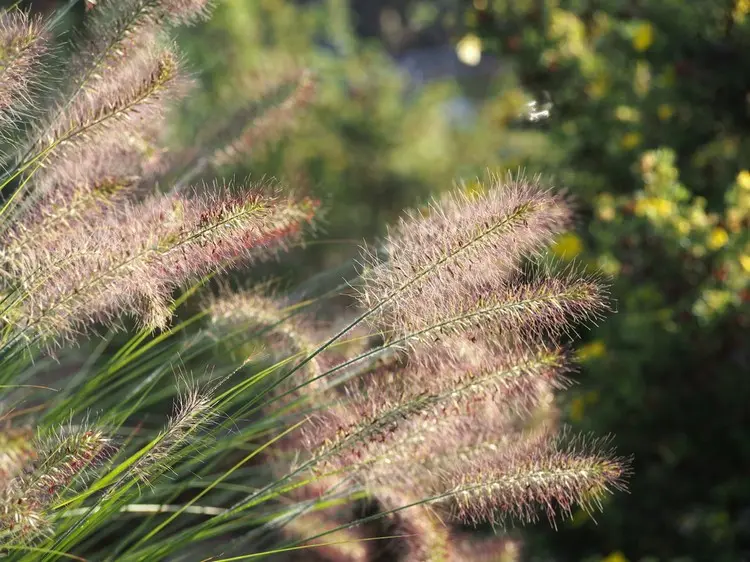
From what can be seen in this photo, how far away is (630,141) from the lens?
3236 mm

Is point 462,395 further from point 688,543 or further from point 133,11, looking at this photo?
point 688,543

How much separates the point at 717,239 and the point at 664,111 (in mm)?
746

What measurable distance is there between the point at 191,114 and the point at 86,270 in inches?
152

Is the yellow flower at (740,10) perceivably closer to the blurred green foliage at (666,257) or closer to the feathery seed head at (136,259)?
the blurred green foliage at (666,257)

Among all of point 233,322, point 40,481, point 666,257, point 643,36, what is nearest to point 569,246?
point 666,257

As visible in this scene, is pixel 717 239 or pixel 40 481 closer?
pixel 40 481

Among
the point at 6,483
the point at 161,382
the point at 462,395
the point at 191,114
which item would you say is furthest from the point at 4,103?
the point at 191,114

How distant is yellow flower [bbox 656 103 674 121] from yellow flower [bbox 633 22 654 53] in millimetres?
208

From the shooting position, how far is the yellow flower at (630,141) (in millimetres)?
3234

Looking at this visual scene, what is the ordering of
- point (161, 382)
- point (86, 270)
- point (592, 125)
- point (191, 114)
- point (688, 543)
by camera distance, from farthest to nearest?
point (191, 114)
point (592, 125)
point (688, 543)
point (161, 382)
point (86, 270)

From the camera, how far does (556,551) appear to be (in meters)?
3.06

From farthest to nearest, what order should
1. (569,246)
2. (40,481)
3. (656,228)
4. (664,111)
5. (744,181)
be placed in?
A: (664,111), (569,246), (656,228), (744,181), (40,481)

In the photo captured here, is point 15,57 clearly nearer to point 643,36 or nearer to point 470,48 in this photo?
point 643,36

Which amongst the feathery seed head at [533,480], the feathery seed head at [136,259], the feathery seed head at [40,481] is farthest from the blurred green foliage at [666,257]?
the feathery seed head at [40,481]
